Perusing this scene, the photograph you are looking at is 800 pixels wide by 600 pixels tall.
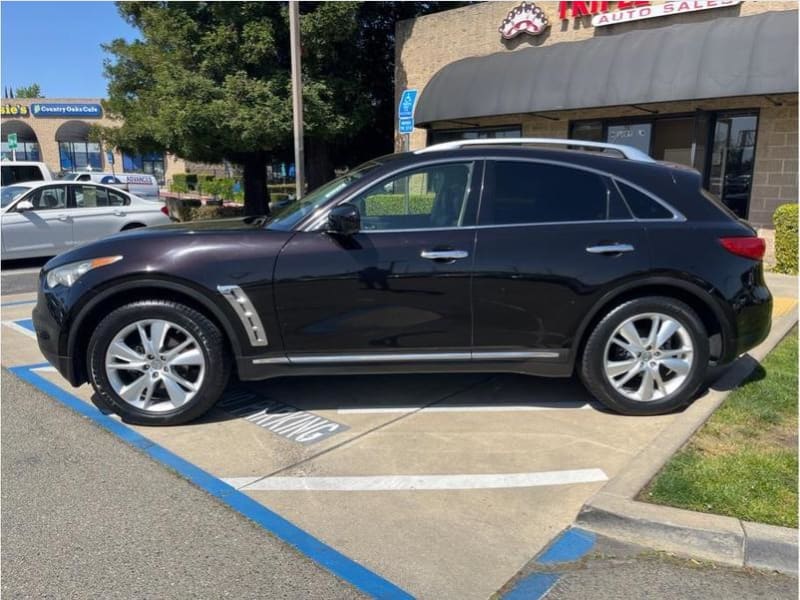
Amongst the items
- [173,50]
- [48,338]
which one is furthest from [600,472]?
[173,50]

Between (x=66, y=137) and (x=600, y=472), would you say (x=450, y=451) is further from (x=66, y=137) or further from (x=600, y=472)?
(x=66, y=137)

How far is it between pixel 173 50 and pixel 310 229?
14113 millimetres

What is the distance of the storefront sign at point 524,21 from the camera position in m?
13.2

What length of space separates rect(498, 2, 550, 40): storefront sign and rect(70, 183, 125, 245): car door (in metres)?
8.73

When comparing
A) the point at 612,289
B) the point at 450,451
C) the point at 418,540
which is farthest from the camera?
the point at 612,289

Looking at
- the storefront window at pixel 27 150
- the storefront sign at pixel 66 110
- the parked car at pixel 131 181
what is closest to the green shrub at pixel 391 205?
the parked car at pixel 131 181

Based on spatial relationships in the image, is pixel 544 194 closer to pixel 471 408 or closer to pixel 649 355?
pixel 649 355

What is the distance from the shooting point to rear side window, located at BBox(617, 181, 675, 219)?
419 centimetres

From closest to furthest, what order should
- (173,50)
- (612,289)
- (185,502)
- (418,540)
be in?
1. (418,540)
2. (185,502)
3. (612,289)
4. (173,50)

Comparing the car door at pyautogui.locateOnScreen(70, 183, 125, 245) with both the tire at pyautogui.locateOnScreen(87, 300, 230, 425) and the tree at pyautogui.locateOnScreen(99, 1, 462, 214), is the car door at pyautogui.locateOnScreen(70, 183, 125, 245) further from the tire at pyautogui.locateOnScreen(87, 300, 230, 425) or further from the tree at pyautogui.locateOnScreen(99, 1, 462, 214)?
the tire at pyautogui.locateOnScreen(87, 300, 230, 425)

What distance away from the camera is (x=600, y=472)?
358 centimetres

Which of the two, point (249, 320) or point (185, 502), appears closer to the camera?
point (185, 502)

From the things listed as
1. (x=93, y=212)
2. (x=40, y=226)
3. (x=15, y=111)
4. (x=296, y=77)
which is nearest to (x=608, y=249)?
(x=296, y=77)

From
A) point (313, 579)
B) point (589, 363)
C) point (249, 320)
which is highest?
point (249, 320)
